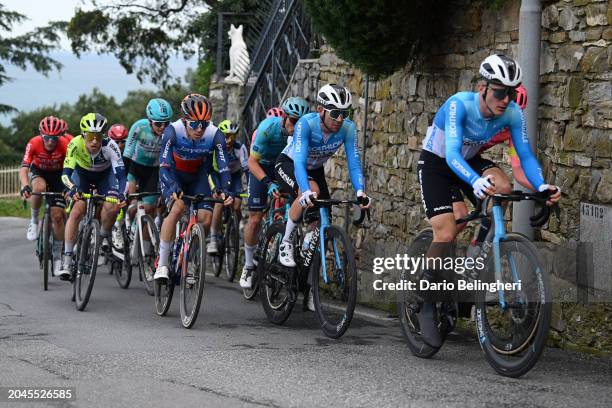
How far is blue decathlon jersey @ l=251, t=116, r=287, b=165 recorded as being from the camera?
492 inches

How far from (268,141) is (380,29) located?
1.86 meters

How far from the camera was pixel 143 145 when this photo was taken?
47.0 ft

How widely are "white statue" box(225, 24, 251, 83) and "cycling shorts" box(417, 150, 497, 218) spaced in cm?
1213

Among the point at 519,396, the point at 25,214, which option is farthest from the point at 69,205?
the point at 25,214

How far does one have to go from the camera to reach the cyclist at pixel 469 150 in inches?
309

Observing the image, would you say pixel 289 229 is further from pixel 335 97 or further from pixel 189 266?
pixel 335 97

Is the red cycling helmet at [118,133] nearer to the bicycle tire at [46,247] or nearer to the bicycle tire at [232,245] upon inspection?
the bicycle tire at [232,245]

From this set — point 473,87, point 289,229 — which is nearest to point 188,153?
point 289,229

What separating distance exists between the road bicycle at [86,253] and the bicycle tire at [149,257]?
53 cm

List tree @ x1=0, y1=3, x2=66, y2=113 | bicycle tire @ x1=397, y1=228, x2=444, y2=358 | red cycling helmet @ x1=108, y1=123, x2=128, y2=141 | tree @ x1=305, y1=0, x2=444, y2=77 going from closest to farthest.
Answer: bicycle tire @ x1=397, y1=228, x2=444, y2=358 < tree @ x1=305, y1=0, x2=444, y2=77 < red cycling helmet @ x1=108, y1=123, x2=128, y2=141 < tree @ x1=0, y1=3, x2=66, y2=113

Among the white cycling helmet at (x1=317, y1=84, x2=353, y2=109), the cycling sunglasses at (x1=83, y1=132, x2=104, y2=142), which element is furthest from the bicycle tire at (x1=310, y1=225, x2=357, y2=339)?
the cycling sunglasses at (x1=83, y1=132, x2=104, y2=142)

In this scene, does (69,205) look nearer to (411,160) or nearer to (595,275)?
(411,160)

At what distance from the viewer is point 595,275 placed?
9.04 m

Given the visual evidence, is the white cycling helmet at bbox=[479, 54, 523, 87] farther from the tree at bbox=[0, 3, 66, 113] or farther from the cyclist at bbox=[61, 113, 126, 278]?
the tree at bbox=[0, 3, 66, 113]
